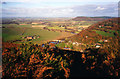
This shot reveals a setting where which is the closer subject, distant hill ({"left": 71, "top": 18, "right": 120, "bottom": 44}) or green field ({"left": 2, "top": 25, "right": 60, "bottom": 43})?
green field ({"left": 2, "top": 25, "right": 60, "bottom": 43})

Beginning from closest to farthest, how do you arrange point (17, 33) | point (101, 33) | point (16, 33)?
point (16, 33) → point (17, 33) → point (101, 33)

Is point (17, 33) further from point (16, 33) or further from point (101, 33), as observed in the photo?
point (101, 33)

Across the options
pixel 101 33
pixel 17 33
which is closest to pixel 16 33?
pixel 17 33

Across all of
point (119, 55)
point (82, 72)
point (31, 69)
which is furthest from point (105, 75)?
point (31, 69)

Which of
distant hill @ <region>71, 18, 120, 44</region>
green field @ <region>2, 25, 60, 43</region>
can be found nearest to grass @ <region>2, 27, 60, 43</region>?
green field @ <region>2, 25, 60, 43</region>

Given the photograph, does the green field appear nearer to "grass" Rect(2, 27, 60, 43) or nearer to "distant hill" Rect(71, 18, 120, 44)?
"grass" Rect(2, 27, 60, 43)

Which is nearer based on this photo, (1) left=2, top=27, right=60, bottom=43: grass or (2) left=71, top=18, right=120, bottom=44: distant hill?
(1) left=2, top=27, right=60, bottom=43: grass

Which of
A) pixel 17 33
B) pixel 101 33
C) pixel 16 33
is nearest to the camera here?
pixel 16 33

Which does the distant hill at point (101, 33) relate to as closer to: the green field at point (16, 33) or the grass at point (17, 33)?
the grass at point (17, 33)

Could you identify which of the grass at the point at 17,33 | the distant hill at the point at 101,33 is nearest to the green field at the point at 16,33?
the grass at the point at 17,33

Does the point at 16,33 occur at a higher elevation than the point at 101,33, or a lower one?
lower

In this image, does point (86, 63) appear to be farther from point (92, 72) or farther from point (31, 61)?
point (31, 61)
